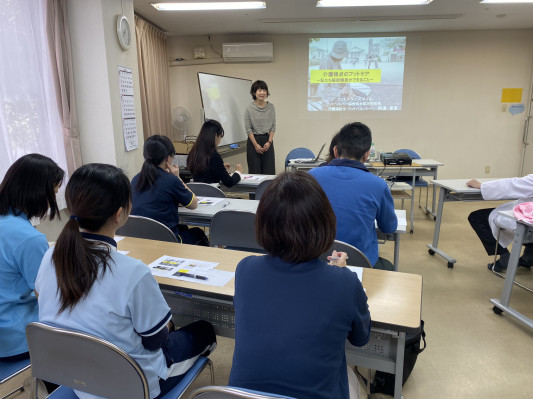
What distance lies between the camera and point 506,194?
9.07 feet

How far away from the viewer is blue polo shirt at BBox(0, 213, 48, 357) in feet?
4.31

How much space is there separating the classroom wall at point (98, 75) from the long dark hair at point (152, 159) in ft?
4.10

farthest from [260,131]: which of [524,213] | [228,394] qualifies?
[228,394]

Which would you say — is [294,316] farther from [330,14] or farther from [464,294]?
[330,14]

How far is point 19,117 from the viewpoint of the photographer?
273 cm

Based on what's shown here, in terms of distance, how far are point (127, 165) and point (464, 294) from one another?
318 cm

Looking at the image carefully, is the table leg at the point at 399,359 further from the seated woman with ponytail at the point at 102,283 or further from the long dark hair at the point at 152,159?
the long dark hair at the point at 152,159

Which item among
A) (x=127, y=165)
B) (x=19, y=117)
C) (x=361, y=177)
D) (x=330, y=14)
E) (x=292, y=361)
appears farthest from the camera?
(x=330, y=14)

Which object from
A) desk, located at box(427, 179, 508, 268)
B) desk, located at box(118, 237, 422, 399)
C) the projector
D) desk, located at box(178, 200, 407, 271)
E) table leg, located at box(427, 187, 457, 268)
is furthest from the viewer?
the projector

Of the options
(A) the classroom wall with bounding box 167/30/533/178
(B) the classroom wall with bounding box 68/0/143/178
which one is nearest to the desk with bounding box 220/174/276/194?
(B) the classroom wall with bounding box 68/0/143/178

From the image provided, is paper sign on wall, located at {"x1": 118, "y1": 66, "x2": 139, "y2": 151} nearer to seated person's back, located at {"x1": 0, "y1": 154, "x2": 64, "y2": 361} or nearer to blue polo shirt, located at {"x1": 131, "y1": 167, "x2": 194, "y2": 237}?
blue polo shirt, located at {"x1": 131, "y1": 167, "x2": 194, "y2": 237}

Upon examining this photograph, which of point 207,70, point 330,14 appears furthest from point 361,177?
point 207,70

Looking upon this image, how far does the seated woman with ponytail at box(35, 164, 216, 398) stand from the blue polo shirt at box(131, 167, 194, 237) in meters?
1.15

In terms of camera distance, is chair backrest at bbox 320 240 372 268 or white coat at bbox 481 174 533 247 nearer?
chair backrest at bbox 320 240 372 268
